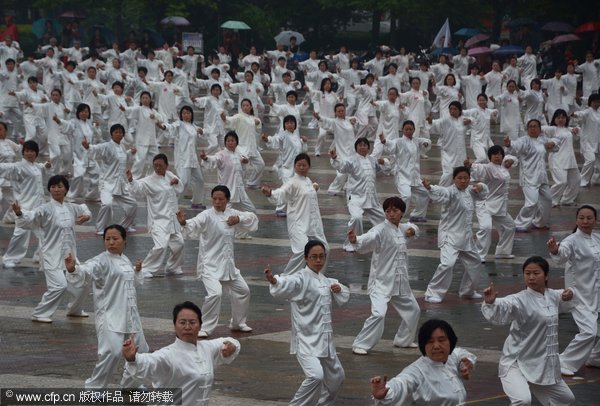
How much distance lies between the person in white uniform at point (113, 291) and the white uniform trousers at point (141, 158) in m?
13.3

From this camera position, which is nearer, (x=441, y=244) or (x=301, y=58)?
(x=441, y=244)

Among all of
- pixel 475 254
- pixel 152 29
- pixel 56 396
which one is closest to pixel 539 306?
pixel 56 396

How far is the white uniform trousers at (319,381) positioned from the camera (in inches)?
441

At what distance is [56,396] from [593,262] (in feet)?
16.9

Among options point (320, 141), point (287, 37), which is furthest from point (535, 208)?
point (287, 37)

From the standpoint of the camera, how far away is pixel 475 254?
660 inches

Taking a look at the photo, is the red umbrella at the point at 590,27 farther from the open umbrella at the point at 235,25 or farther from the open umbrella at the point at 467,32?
the open umbrella at the point at 235,25

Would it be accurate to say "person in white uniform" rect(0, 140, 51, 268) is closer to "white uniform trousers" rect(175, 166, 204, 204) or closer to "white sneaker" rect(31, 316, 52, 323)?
"white sneaker" rect(31, 316, 52, 323)

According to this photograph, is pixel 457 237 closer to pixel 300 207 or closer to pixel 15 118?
pixel 300 207

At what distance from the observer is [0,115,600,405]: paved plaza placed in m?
12.4

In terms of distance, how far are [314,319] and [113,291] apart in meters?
1.90

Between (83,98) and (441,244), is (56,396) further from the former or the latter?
(83,98)

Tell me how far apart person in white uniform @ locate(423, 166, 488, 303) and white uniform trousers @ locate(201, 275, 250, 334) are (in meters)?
2.73

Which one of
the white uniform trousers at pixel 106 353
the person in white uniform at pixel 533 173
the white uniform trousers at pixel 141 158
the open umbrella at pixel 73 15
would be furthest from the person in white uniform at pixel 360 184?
the open umbrella at pixel 73 15
